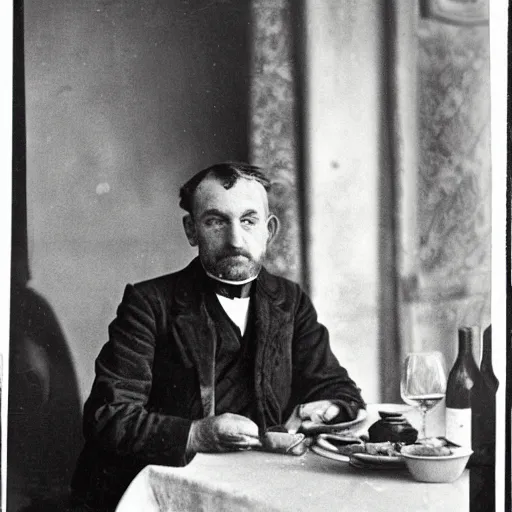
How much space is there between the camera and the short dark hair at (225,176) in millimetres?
1250

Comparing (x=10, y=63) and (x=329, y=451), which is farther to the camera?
(x=10, y=63)

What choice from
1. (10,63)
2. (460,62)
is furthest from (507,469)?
(10,63)

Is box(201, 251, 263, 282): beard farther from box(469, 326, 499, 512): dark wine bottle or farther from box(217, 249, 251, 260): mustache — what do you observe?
box(469, 326, 499, 512): dark wine bottle

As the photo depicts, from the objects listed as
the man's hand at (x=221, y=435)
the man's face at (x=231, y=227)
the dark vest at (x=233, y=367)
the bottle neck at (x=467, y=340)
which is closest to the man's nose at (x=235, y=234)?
the man's face at (x=231, y=227)

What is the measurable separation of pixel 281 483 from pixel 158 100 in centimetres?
66

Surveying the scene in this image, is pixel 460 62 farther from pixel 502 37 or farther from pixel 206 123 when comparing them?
pixel 206 123

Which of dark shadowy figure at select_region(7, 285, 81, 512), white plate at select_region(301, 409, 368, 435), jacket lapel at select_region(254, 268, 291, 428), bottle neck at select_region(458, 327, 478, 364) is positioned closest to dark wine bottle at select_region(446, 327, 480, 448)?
bottle neck at select_region(458, 327, 478, 364)

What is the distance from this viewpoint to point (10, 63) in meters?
1.32

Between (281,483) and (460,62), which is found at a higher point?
(460,62)

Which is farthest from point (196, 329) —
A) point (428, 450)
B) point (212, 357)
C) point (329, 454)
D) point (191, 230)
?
point (428, 450)

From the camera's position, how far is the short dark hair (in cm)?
125

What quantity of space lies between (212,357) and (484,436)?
456 mm

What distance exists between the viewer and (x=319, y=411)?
124 centimetres

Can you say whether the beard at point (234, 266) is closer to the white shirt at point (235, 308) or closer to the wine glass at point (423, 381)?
the white shirt at point (235, 308)
